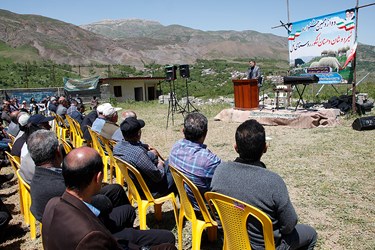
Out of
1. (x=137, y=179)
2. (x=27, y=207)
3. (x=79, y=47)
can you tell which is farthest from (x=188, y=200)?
(x=79, y=47)

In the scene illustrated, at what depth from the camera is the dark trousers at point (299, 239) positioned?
1.99 m

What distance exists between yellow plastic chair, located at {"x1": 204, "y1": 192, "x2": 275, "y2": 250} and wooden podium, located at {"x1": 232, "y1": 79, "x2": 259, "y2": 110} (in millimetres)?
8044

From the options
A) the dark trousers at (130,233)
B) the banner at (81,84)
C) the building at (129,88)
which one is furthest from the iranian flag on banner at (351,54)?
the banner at (81,84)

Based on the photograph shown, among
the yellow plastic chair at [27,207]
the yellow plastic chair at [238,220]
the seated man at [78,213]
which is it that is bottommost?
the yellow plastic chair at [27,207]

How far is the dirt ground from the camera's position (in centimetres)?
316

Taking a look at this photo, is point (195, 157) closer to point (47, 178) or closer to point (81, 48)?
point (47, 178)

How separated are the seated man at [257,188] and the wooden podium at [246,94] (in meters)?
7.81

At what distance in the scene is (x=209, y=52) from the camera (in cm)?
11312

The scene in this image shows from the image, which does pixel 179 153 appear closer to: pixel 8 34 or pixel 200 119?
pixel 200 119

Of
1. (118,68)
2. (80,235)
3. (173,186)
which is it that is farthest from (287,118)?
(118,68)

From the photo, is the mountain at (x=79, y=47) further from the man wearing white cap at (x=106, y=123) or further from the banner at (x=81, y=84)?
the man wearing white cap at (x=106, y=123)

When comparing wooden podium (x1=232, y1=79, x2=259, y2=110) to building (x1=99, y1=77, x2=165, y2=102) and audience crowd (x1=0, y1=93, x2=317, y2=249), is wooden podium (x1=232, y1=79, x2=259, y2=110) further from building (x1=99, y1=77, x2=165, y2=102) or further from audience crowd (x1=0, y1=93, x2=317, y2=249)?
building (x1=99, y1=77, x2=165, y2=102)

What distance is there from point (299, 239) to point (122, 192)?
1617 mm

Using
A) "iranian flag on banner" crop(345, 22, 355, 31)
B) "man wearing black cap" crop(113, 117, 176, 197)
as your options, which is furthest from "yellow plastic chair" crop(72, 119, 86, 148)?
"iranian flag on banner" crop(345, 22, 355, 31)
